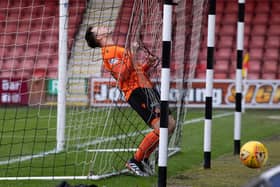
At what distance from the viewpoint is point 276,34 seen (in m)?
26.7

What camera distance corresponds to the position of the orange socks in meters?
9.01

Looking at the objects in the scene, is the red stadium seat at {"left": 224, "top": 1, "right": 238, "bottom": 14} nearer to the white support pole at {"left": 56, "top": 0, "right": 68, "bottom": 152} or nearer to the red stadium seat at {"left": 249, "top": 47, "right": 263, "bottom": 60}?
the red stadium seat at {"left": 249, "top": 47, "right": 263, "bottom": 60}

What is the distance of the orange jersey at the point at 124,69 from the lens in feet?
29.2

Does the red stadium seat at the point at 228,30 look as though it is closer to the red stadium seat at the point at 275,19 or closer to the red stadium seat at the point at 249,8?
the red stadium seat at the point at 249,8

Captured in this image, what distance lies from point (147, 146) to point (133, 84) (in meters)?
0.75

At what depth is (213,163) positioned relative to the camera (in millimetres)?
10297

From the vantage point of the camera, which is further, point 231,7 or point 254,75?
point 231,7

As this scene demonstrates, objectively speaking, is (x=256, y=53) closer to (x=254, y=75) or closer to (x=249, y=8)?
(x=254, y=75)

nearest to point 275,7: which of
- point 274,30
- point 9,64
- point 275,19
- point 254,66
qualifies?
point 275,19

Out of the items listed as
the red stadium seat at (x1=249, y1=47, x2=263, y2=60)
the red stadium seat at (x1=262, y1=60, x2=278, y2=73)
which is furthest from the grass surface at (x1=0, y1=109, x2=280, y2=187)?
the red stadium seat at (x1=249, y1=47, x2=263, y2=60)

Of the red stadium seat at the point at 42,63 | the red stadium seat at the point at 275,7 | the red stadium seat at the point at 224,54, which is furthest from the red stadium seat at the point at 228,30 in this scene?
the red stadium seat at the point at 42,63

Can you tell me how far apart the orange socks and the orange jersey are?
53 centimetres

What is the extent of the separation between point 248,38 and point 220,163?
16867 mm

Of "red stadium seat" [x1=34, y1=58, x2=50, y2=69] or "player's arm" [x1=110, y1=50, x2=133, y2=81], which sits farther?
"red stadium seat" [x1=34, y1=58, x2=50, y2=69]
